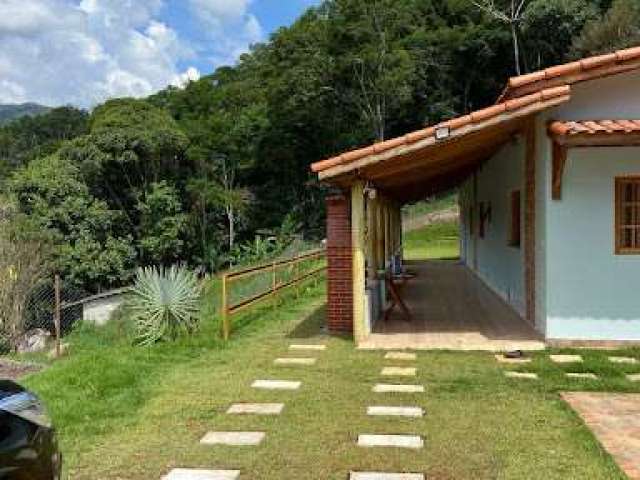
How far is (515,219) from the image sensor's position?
12.4 m

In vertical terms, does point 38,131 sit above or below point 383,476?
A: above

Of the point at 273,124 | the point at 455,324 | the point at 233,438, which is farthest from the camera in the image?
the point at 273,124

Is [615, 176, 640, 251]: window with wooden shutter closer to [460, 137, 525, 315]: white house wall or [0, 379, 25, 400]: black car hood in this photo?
[460, 137, 525, 315]: white house wall

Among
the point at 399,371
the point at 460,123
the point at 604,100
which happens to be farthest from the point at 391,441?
the point at 604,100

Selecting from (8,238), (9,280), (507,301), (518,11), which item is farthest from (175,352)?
(518,11)

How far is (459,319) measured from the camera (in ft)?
38.4

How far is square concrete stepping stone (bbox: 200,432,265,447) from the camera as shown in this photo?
5508mm

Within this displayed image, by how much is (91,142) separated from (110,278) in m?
6.71

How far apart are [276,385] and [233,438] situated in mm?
1791

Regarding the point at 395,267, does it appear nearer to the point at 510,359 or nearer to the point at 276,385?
the point at 510,359

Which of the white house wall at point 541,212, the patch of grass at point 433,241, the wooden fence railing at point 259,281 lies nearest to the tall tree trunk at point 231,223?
the patch of grass at point 433,241

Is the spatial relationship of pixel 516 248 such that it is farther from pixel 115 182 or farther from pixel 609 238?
pixel 115 182

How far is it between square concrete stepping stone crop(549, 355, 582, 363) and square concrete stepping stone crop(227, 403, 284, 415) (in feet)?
11.1

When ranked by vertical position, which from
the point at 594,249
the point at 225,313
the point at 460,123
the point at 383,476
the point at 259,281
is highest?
the point at 460,123
